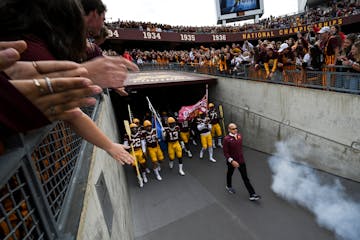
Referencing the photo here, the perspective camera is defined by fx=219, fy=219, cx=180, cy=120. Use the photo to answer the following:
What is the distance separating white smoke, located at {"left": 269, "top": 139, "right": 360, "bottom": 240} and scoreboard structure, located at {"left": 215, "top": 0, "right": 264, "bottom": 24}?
35043 millimetres

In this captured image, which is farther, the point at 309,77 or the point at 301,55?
the point at 301,55

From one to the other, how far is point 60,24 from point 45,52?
176 mm

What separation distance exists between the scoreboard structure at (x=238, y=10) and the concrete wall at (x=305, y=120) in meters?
31.5

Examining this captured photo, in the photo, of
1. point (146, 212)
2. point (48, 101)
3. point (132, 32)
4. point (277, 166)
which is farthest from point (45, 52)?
point (132, 32)

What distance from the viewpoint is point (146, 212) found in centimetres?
635

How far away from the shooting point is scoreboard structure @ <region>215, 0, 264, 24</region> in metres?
37.0

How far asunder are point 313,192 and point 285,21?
106ft

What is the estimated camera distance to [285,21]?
31594mm

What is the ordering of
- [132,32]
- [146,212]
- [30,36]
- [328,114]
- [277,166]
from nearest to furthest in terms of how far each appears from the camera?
1. [30,36]
2. [146,212]
3. [328,114]
4. [277,166]
5. [132,32]

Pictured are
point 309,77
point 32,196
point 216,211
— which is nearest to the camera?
point 32,196

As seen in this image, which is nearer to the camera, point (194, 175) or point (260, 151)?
point (194, 175)

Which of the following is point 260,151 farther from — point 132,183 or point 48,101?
point 48,101

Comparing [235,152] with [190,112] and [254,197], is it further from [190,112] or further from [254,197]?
[190,112]

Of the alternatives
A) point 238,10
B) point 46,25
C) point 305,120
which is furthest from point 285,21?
point 46,25
